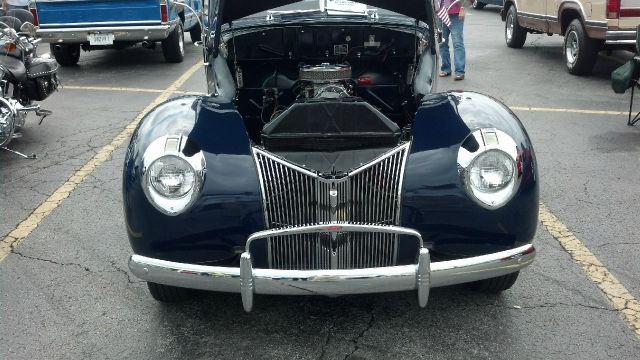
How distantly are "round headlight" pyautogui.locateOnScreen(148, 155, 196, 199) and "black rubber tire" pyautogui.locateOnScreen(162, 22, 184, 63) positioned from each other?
312 inches

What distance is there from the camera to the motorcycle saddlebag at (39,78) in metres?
6.48

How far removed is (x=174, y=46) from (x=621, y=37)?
6.65 m

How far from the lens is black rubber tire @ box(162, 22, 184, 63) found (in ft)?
34.1

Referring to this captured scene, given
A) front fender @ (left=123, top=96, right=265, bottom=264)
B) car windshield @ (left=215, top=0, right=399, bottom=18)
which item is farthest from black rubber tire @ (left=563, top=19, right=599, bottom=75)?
front fender @ (left=123, top=96, right=265, bottom=264)

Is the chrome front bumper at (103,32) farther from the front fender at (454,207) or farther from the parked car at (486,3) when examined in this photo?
the parked car at (486,3)

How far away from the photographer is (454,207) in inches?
112

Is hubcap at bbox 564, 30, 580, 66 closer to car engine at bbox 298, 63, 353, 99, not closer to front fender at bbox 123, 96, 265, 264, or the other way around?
car engine at bbox 298, 63, 353, 99

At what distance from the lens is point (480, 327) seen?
3178mm

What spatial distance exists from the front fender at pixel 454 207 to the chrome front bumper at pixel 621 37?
20.1 feet

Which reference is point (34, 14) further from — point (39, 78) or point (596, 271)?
point (596, 271)

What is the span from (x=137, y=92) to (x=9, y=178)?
350cm

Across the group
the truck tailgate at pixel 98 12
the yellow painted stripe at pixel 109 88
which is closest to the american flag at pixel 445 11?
the yellow painted stripe at pixel 109 88

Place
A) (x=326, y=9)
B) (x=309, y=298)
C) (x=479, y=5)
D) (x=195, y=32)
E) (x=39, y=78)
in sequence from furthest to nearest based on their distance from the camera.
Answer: (x=479, y=5), (x=195, y=32), (x=39, y=78), (x=326, y=9), (x=309, y=298)

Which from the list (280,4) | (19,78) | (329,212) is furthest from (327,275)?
(19,78)
